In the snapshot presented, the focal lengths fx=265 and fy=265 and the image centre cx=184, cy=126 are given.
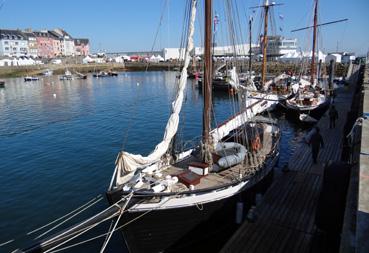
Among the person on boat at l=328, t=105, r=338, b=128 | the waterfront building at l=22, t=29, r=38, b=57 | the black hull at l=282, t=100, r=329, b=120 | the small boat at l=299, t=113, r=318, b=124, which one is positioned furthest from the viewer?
the waterfront building at l=22, t=29, r=38, b=57

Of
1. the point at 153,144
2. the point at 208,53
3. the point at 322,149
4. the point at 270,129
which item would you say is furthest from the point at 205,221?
the point at 153,144

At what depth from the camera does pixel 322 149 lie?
1897cm

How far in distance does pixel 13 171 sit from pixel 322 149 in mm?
22564

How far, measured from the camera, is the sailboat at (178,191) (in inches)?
357

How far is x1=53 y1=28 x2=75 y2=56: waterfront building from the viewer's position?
169 metres

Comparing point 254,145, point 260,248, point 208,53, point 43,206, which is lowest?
point 43,206

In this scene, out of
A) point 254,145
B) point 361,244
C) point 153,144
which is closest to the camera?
point 361,244

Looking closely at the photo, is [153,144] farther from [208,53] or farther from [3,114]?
[3,114]

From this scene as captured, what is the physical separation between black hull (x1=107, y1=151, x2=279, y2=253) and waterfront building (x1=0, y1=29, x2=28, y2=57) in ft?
509

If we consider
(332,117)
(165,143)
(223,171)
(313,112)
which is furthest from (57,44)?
(223,171)

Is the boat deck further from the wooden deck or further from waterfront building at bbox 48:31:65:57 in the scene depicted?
waterfront building at bbox 48:31:65:57

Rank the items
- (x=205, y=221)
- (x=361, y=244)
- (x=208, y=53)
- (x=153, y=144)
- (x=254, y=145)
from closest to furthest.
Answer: (x=361, y=244)
(x=205, y=221)
(x=208, y=53)
(x=254, y=145)
(x=153, y=144)

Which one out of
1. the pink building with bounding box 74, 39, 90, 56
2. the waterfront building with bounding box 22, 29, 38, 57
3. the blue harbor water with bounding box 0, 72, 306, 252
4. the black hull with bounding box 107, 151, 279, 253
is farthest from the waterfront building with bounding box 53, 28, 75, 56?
the black hull with bounding box 107, 151, 279, 253

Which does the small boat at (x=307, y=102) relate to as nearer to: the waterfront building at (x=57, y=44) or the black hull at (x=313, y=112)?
the black hull at (x=313, y=112)
